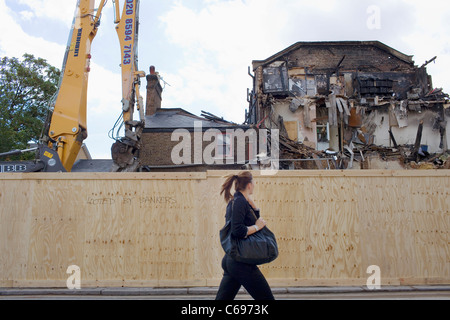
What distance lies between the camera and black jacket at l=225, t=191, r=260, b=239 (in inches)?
165

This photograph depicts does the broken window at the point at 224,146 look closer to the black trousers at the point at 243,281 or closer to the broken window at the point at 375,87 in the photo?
the broken window at the point at 375,87

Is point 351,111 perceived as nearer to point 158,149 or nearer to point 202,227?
point 158,149

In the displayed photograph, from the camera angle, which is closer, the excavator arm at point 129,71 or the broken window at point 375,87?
the excavator arm at point 129,71

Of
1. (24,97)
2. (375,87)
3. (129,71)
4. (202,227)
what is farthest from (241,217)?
(24,97)

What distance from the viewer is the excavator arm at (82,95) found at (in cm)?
961

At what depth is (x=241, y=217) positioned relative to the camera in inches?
167

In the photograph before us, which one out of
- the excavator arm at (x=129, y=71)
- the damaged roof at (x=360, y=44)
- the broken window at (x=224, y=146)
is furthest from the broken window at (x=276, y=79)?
the excavator arm at (x=129, y=71)

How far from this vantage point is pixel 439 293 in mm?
6133

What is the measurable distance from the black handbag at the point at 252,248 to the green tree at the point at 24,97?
82.7 feet

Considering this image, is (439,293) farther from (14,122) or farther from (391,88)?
(14,122)

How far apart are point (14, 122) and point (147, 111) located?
10.2m

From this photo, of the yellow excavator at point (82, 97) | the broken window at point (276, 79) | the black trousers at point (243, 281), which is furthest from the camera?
the broken window at point (276, 79)

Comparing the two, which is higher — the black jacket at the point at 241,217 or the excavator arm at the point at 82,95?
the excavator arm at the point at 82,95

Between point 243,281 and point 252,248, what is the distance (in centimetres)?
39
